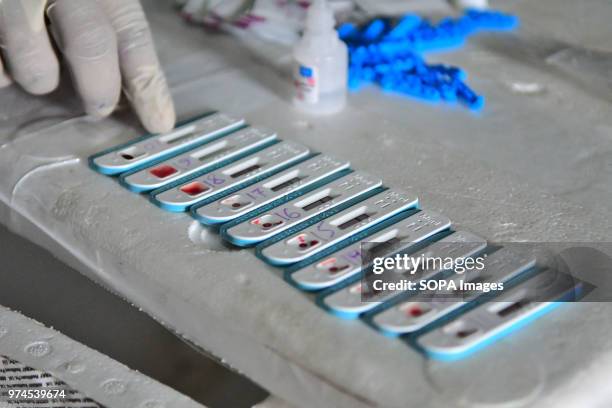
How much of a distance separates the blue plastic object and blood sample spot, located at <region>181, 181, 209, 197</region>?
0.33 metres

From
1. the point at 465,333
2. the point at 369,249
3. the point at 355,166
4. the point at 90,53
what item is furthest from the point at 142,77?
the point at 465,333

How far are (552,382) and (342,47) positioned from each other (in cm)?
54

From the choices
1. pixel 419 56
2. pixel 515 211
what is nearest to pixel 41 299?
pixel 515 211

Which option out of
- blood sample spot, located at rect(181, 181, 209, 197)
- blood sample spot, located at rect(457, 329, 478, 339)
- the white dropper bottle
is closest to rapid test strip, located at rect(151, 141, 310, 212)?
blood sample spot, located at rect(181, 181, 209, 197)

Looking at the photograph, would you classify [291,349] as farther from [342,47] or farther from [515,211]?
[342,47]

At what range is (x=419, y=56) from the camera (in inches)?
46.9

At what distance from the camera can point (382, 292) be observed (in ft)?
2.44

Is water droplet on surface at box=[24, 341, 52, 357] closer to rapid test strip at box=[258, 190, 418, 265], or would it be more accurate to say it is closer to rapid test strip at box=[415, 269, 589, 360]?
rapid test strip at box=[258, 190, 418, 265]

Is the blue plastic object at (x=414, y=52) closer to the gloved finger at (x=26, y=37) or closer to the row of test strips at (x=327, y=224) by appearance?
the row of test strips at (x=327, y=224)

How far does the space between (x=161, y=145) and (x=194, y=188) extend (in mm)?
109

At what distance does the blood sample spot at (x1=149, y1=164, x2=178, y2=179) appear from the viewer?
92cm

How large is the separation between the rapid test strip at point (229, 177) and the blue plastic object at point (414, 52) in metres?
0.22

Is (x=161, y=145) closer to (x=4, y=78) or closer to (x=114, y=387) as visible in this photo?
(x=4, y=78)

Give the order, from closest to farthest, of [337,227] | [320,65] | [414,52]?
[337,227] → [320,65] → [414,52]
